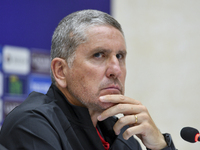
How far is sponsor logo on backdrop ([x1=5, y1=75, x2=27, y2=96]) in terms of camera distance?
2.82 meters

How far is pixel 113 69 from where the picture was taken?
1.68m

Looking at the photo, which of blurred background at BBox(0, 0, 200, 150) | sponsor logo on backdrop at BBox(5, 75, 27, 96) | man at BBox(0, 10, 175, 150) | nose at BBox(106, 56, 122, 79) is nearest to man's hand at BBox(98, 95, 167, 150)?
man at BBox(0, 10, 175, 150)

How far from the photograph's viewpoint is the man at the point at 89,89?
5.31 ft

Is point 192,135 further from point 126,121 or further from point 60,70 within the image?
point 60,70

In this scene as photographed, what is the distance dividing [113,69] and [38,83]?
152 centimetres

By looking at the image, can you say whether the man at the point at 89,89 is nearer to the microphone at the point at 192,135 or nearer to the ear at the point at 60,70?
the ear at the point at 60,70

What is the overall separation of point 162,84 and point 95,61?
263 cm

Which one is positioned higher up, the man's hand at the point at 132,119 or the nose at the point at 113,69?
the nose at the point at 113,69

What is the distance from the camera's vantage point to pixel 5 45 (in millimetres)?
2826

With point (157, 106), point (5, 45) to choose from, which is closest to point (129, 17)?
point (157, 106)

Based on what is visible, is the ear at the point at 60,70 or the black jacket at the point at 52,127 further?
the ear at the point at 60,70

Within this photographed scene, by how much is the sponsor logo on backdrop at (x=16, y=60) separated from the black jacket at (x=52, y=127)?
1.20m

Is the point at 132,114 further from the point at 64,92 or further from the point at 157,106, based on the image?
the point at 157,106

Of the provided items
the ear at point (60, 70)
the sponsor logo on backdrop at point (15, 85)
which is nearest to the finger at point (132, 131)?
the ear at point (60, 70)
